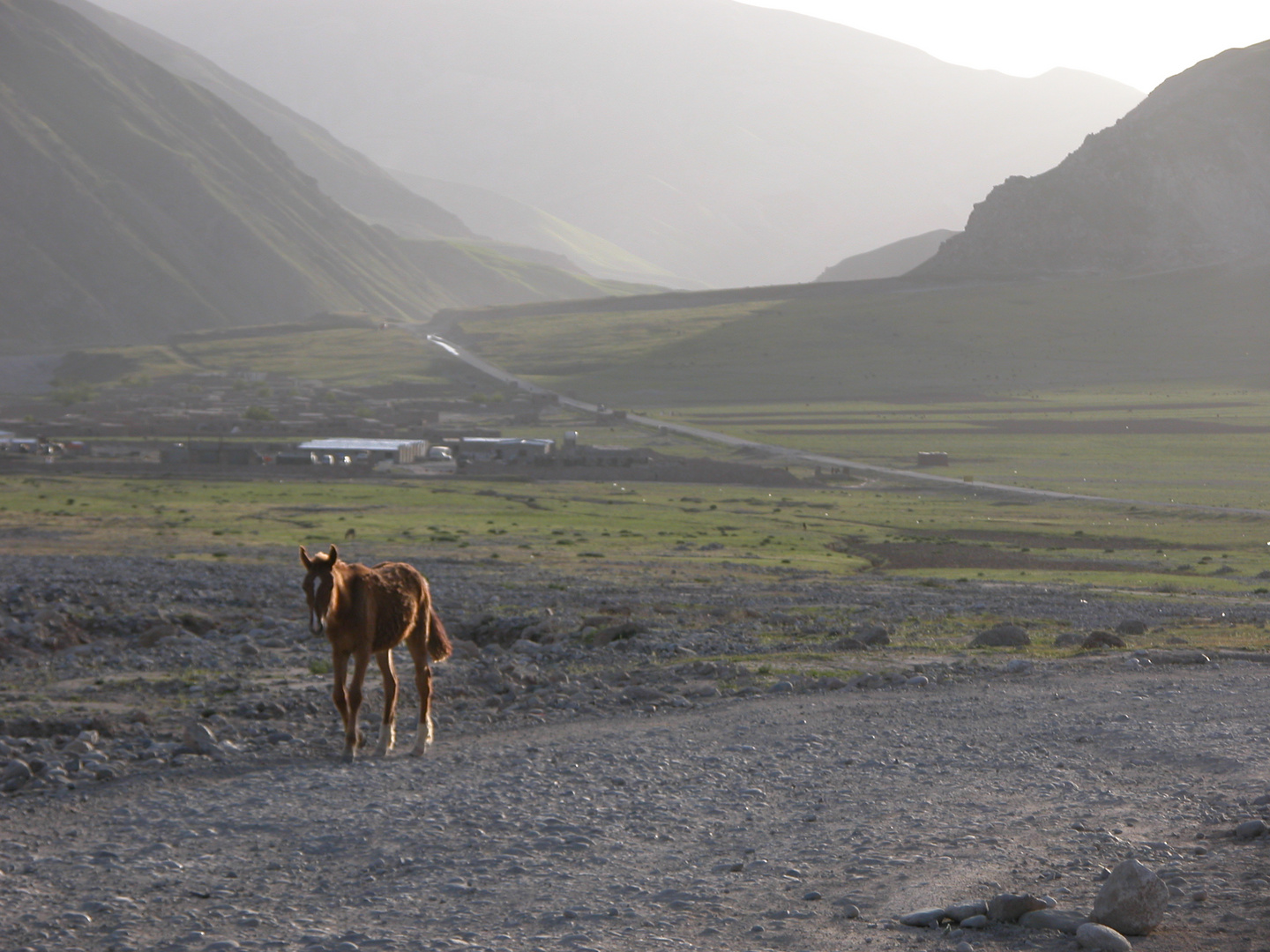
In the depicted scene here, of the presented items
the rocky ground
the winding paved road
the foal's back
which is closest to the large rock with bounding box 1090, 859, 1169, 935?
the rocky ground

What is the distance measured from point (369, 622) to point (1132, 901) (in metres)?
8.79

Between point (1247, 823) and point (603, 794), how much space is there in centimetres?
633

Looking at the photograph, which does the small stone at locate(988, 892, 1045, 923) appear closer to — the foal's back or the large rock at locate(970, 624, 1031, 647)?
the foal's back

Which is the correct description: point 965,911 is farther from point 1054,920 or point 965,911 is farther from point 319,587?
point 319,587

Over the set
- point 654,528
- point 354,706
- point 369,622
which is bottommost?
point 654,528

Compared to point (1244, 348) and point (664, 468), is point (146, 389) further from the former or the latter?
point (1244, 348)

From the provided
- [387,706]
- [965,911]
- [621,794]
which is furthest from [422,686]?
[965,911]

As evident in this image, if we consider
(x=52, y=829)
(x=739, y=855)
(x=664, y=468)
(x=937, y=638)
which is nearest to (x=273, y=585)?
(x=937, y=638)

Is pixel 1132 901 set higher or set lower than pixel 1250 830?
higher

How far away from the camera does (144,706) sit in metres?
17.8

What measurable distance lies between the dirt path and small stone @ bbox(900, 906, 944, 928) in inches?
5.0

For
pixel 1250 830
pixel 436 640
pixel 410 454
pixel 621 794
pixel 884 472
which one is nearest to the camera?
pixel 1250 830

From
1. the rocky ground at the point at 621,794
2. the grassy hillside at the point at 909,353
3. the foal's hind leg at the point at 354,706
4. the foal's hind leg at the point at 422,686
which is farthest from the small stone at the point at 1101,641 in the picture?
the grassy hillside at the point at 909,353

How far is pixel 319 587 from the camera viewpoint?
13570mm
